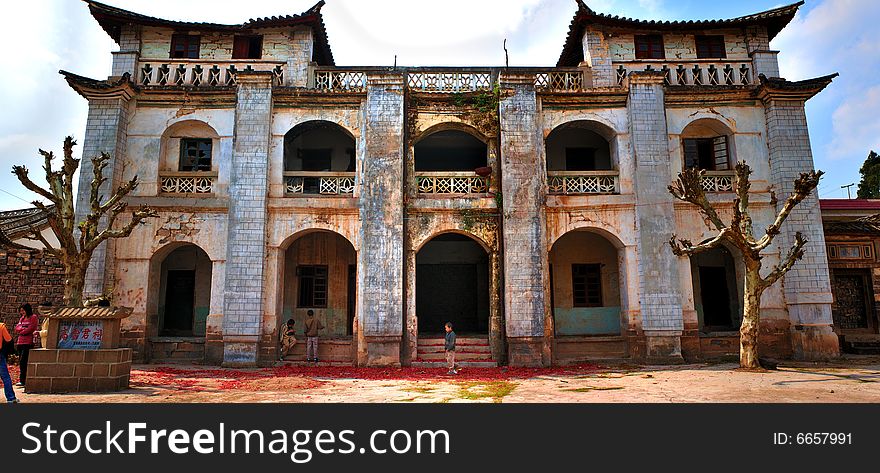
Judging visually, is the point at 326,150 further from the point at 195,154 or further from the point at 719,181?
the point at 719,181

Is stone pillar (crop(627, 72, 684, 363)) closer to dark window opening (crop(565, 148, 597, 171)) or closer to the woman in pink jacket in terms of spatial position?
dark window opening (crop(565, 148, 597, 171))

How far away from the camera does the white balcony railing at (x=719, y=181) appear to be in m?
15.5

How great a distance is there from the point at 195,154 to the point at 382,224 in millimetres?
6701

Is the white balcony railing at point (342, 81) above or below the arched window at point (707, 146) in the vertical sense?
above

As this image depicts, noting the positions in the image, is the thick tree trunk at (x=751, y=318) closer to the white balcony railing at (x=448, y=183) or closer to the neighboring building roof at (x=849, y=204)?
the white balcony railing at (x=448, y=183)

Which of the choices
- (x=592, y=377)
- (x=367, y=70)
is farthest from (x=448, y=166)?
(x=592, y=377)

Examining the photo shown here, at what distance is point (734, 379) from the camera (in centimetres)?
1083

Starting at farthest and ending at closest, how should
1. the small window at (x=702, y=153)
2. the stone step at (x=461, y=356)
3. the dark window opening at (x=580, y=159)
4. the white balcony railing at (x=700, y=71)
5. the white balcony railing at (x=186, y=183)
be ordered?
the dark window opening at (x=580, y=159) → the small window at (x=702, y=153) → the white balcony railing at (x=700, y=71) → the white balcony railing at (x=186, y=183) → the stone step at (x=461, y=356)

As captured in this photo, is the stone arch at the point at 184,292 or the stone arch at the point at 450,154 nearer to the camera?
the stone arch at the point at 184,292

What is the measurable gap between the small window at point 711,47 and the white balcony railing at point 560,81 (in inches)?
162

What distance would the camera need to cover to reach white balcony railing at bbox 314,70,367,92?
15.9 meters

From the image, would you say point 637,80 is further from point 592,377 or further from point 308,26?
point 308,26

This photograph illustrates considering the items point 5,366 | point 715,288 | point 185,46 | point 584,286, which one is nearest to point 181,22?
point 185,46

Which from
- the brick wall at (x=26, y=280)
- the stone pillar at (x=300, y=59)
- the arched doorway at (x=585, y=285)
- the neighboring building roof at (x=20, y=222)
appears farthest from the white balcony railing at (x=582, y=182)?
the neighboring building roof at (x=20, y=222)
